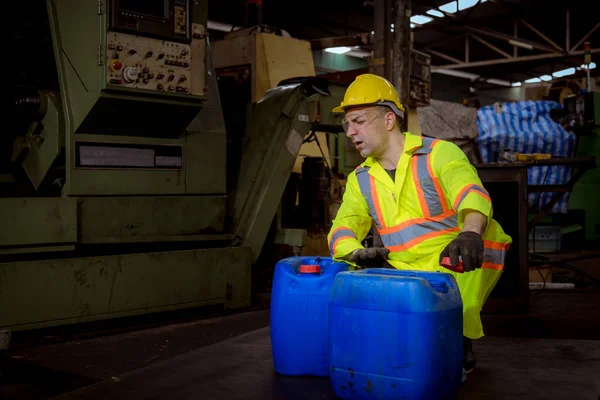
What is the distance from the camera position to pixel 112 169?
12.1 ft

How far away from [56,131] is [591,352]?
2.95m

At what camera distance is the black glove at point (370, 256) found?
2375 millimetres

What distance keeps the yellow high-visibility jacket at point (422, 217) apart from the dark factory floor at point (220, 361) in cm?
33

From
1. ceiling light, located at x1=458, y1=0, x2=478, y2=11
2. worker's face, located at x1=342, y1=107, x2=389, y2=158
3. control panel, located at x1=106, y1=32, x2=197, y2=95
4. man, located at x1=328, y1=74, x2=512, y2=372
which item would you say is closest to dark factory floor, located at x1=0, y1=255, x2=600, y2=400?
man, located at x1=328, y1=74, x2=512, y2=372

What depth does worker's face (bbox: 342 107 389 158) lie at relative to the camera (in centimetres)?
264

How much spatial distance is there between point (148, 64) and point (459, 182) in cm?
201

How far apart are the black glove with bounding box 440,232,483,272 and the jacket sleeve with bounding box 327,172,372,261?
551mm

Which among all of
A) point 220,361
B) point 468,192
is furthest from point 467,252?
point 220,361

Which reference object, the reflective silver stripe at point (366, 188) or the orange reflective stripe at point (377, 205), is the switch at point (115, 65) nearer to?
the reflective silver stripe at point (366, 188)

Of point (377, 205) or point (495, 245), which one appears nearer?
point (495, 245)

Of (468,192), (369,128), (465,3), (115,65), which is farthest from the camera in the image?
(465,3)

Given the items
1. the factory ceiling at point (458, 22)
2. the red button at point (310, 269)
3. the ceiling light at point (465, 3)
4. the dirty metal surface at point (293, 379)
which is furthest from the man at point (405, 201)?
the ceiling light at point (465, 3)

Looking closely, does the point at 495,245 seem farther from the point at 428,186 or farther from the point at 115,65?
the point at 115,65

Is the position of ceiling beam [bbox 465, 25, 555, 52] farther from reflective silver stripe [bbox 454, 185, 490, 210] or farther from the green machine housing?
reflective silver stripe [bbox 454, 185, 490, 210]
